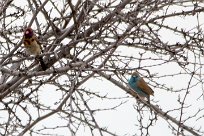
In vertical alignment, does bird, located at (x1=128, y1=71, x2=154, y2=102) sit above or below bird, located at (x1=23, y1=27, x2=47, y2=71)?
below

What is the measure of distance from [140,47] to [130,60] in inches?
20.8

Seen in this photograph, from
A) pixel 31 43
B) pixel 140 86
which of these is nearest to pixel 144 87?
A: pixel 140 86

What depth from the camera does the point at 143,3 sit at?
578cm

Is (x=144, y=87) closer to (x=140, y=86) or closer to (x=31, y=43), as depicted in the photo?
(x=140, y=86)

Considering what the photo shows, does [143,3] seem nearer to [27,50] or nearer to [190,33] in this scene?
[190,33]

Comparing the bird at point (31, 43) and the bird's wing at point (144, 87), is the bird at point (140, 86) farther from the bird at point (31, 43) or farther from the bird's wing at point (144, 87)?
the bird at point (31, 43)

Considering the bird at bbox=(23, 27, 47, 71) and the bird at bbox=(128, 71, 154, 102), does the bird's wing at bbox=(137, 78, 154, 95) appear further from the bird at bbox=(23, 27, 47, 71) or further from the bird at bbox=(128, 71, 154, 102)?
the bird at bbox=(23, 27, 47, 71)

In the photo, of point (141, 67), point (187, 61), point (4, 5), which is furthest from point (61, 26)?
point (141, 67)

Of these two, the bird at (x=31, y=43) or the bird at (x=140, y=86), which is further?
the bird at (x=140, y=86)

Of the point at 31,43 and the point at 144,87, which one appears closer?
the point at 31,43

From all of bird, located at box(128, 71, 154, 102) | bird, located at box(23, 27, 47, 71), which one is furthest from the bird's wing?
bird, located at box(23, 27, 47, 71)

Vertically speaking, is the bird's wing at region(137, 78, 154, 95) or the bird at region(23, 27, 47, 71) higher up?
the bird at region(23, 27, 47, 71)

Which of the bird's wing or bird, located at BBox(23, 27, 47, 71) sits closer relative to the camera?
bird, located at BBox(23, 27, 47, 71)

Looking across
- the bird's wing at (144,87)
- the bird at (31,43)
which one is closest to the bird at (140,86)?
the bird's wing at (144,87)
